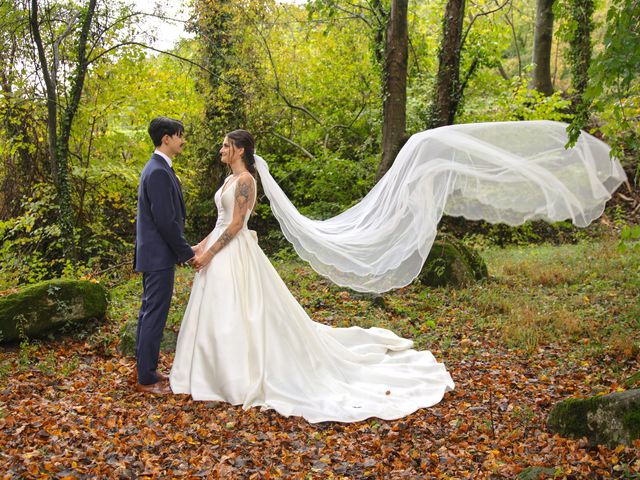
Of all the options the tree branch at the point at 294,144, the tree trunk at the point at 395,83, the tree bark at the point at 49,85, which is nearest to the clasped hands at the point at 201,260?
the tree bark at the point at 49,85

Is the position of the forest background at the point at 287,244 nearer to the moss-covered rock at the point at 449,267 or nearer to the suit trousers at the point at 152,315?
the moss-covered rock at the point at 449,267

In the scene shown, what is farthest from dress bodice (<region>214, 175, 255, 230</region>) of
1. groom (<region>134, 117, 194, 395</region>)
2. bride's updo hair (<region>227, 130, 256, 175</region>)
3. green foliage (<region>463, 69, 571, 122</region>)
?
green foliage (<region>463, 69, 571, 122</region>)

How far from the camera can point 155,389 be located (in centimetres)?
554

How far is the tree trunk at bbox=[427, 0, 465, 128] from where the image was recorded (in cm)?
1236

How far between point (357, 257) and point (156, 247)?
2.32m

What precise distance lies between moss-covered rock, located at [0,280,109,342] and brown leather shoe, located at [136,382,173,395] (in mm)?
2000

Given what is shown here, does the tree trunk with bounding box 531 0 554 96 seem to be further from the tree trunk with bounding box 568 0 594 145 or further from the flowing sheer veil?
the flowing sheer veil

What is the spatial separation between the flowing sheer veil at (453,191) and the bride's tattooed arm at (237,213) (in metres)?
0.81

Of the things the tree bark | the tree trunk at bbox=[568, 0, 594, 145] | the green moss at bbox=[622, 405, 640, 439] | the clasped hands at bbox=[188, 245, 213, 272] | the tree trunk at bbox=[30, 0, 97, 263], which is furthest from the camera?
the tree trunk at bbox=[568, 0, 594, 145]

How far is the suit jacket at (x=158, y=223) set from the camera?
17.5 ft

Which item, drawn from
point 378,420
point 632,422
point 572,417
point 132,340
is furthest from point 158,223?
point 632,422

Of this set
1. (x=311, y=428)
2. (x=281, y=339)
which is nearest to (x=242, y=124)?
(x=281, y=339)

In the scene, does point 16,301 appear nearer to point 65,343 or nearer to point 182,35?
point 65,343

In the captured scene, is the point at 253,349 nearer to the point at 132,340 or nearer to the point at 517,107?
the point at 132,340
